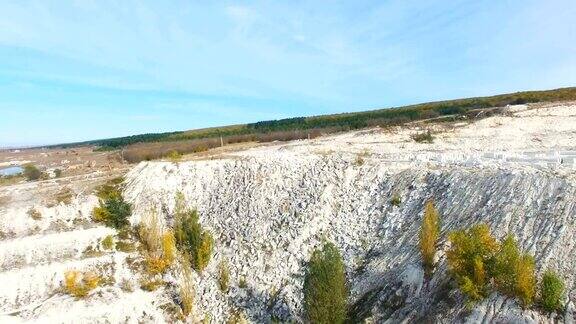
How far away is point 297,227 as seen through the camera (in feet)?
112

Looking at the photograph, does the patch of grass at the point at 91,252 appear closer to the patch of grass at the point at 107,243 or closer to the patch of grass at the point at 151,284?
the patch of grass at the point at 107,243

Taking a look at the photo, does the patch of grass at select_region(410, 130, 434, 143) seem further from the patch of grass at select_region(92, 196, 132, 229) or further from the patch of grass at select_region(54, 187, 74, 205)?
the patch of grass at select_region(54, 187, 74, 205)

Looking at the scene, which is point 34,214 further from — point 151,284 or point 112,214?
point 151,284

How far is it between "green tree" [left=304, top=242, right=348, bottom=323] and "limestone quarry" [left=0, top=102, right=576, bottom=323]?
3.27 m

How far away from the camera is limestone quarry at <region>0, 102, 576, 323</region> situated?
25.4 metres

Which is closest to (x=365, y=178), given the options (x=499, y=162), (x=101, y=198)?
(x=499, y=162)

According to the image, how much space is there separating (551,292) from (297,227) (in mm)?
17744

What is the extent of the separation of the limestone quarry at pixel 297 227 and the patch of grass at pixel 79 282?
1.41 ft

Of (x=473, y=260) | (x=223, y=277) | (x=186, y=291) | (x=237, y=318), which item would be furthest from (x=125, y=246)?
(x=473, y=260)

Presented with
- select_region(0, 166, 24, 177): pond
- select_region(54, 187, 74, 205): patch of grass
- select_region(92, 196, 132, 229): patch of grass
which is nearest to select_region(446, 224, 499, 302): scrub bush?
select_region(92, 196, 132, 229): patch of grass

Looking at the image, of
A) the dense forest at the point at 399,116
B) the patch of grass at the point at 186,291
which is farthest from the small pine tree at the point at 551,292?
the dense forest at the point at 399,116

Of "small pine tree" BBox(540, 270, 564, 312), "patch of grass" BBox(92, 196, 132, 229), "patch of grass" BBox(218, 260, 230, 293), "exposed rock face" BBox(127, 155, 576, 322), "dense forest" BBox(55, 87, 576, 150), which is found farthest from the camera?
"dense forest" BBox(55, 87, 576, 150)

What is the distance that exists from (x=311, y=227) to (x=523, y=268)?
1602cm

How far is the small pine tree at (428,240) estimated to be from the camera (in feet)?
81.1
